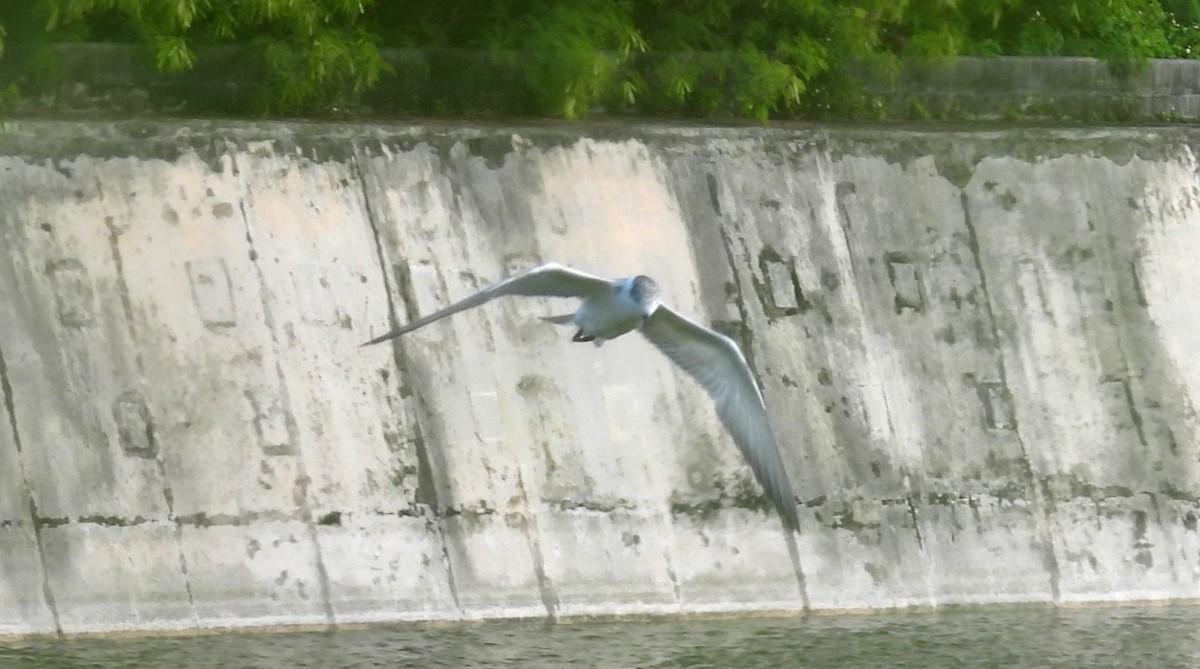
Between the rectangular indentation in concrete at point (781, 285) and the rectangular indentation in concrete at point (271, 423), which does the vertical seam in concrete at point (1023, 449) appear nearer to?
the rectangular indentation in concrete at point (781, 285)

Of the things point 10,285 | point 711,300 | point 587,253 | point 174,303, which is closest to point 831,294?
point 711,300

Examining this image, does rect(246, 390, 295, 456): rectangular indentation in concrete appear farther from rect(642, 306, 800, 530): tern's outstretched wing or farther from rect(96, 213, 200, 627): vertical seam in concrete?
rect(642, 306, 800, 530): tern's outstretched wing

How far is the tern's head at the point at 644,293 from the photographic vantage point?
673cm

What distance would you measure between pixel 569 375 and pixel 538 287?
5.68 feet

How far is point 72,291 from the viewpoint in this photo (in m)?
7.62

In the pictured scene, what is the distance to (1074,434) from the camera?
9281mm

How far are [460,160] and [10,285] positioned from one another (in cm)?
215

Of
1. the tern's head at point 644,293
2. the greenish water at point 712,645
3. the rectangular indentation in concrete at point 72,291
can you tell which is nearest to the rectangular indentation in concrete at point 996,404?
the greenish water at point 712,645

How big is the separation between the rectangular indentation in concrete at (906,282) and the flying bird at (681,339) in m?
2.11

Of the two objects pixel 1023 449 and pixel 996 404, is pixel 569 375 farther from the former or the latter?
pixel 1023 449

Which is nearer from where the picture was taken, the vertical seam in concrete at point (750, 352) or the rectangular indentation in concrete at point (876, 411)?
the vertical seam in concrete at point (750, 352)

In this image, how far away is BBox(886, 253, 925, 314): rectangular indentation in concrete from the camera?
9.22 m

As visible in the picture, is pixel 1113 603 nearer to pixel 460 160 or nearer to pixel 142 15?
pixel 460 160

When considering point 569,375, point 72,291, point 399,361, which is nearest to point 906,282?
point 569,375
